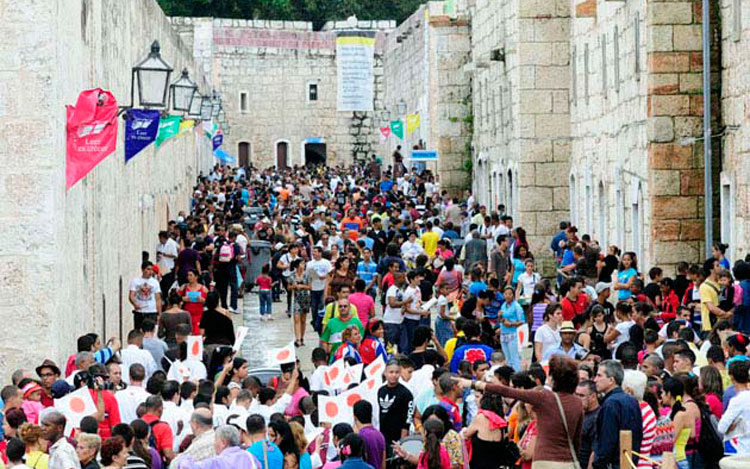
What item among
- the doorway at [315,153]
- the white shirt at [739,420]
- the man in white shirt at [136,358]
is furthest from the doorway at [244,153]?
the white shirt at [739,420]

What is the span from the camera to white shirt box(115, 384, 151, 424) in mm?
13008

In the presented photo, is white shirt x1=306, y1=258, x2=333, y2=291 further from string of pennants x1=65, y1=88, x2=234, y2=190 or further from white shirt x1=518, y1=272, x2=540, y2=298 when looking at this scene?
string of pennants x1=65, y1=88, x2=234, y2=190

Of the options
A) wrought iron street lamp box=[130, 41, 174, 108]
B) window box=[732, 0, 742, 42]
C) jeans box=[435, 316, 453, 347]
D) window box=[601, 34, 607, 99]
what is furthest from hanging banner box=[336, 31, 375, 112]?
wrought iron street lamp box=[130, 41, 174, 108]

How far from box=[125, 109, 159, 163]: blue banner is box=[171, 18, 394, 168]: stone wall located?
49.4m

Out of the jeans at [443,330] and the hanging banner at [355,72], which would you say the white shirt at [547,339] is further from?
the hanging banner at [355,72]

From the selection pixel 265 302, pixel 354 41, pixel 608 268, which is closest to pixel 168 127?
pixel 265 302

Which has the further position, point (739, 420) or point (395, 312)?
point (395, 312)

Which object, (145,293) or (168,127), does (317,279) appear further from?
(145,293)

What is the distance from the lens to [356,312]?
18344 millimetres

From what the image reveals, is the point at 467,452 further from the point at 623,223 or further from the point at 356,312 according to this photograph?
the point at 623,223

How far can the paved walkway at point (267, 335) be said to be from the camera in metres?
23.1

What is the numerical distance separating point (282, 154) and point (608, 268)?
2020 inches

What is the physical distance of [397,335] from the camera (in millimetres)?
20266

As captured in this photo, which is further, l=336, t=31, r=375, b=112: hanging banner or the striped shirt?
l=336, t=31, r=375, b=112: hanging banner
